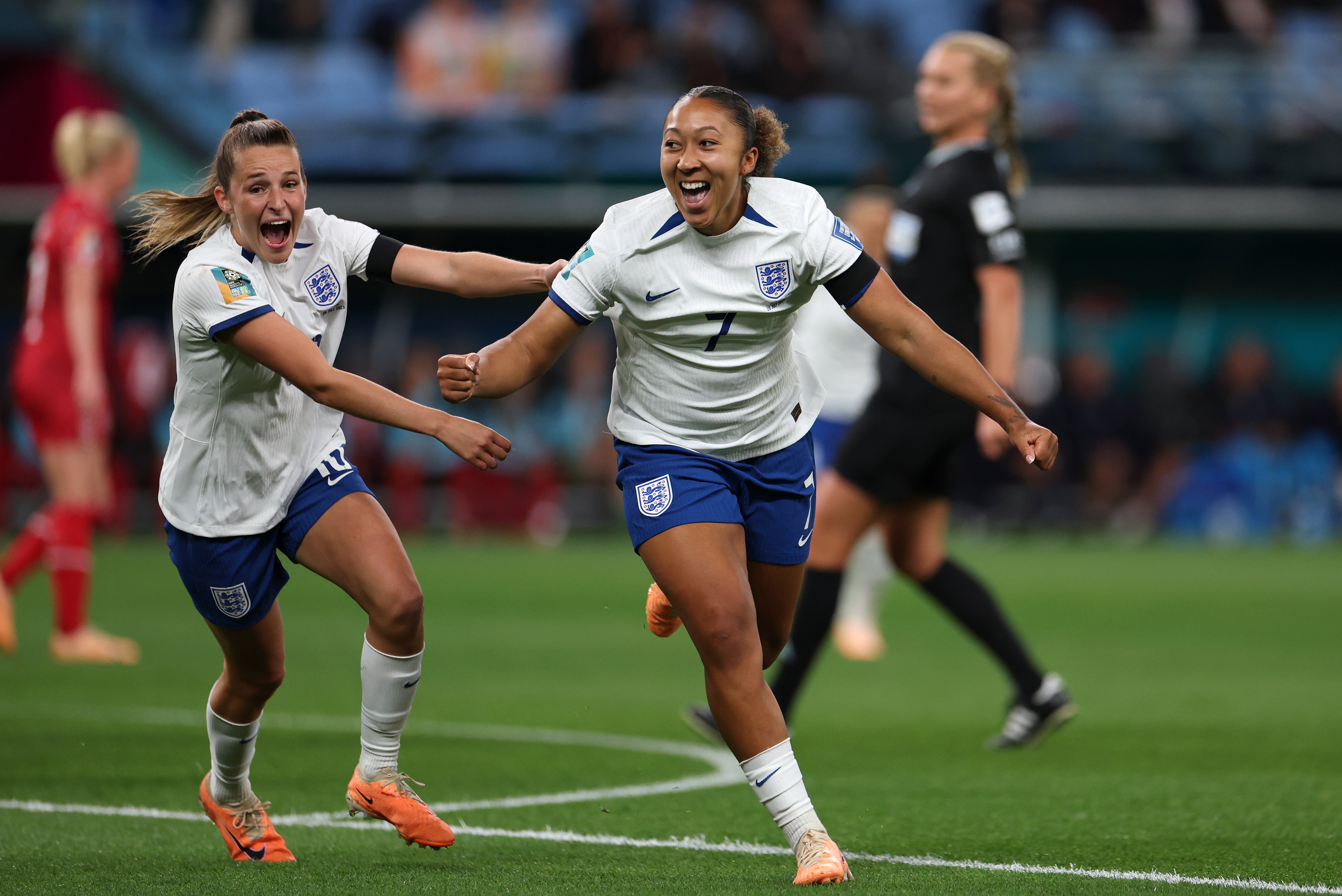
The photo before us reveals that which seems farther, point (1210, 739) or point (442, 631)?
point (442, 631)

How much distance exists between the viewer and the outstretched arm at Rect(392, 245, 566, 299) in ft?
15.7

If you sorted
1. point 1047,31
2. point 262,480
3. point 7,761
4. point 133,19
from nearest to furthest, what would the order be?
1. point 262,480
2. point 7,761
3. point 133,19
4. point 1047,31

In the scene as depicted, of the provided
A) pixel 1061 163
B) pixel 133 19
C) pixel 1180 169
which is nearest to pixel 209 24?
pixel 133 19

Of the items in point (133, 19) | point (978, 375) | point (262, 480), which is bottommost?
point (262, 480)

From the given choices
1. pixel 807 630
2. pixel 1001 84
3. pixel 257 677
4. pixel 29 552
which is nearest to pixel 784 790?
pixel 257 677

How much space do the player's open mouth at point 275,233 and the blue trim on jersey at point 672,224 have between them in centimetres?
97

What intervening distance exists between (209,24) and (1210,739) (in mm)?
18346

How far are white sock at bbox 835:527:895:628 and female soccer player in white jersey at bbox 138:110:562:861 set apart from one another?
18.5ft

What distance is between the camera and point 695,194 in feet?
13.8

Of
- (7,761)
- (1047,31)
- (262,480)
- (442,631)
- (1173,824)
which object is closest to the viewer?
(262,480)

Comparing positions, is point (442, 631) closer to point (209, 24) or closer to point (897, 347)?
point (897, 347)

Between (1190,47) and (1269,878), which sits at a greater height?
(1190,47)

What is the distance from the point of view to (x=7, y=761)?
6117 millimetres

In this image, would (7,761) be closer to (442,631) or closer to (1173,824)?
(1173,824)
